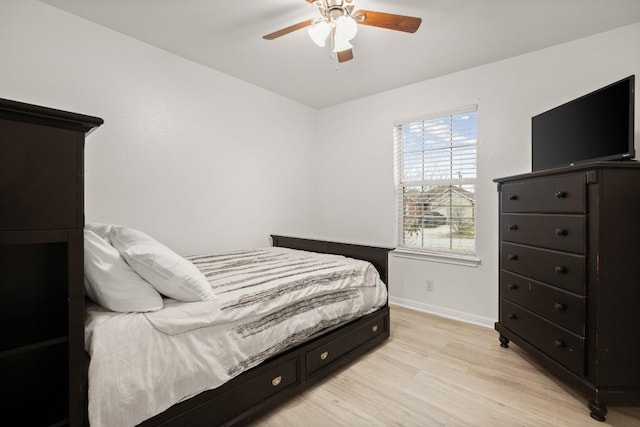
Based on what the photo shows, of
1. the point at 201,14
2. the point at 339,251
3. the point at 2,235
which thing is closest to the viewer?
the point at 2,235

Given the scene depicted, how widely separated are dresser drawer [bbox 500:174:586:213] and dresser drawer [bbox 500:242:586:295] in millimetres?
278

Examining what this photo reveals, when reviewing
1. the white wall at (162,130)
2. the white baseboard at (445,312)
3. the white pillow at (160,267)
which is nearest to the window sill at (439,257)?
the white baseboard at (445,312)

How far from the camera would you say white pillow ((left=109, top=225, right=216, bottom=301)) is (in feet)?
4.40

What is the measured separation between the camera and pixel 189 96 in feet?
9.53

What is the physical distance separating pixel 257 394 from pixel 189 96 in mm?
2629

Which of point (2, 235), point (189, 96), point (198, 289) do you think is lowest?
point (198, 289)

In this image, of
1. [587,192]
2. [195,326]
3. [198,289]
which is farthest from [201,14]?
[587,192]

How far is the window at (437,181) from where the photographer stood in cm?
311

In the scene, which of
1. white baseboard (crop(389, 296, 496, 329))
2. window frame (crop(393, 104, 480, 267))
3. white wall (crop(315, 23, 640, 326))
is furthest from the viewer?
window frame (crop(393, 104, 480, 267))

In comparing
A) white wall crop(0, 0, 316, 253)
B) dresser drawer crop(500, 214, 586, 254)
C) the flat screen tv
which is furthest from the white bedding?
the flat screen tv

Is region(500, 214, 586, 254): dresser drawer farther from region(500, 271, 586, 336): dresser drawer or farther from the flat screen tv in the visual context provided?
the flat screen tv

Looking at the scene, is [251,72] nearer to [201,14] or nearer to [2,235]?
[201,14]

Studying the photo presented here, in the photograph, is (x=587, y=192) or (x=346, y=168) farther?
(x=346, y=168)

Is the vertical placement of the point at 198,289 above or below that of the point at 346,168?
below
